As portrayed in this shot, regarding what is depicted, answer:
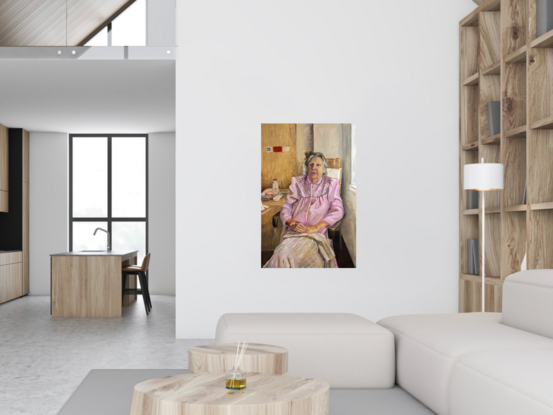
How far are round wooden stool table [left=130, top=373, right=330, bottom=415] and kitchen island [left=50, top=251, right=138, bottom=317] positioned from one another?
17.7 feet

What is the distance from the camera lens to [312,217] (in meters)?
5.34

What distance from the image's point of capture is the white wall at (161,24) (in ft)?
17.5

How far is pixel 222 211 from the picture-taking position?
5289 millimetres

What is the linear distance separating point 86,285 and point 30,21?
3030 millimetres

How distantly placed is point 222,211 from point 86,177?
520cm

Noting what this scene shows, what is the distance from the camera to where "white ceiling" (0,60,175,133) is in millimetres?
5617

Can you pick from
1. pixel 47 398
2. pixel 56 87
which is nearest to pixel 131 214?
pixel 56 87

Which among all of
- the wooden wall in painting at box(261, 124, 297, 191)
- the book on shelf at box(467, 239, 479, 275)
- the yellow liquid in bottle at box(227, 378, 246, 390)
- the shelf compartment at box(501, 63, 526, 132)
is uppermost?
the shelf compartment at box(501, 63, 526, 132)

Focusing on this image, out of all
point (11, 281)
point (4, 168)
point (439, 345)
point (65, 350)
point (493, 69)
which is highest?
point (493, 69)

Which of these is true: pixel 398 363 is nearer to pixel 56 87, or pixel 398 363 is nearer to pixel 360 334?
pixel 360 334

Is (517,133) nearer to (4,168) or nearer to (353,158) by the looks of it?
(353,158)

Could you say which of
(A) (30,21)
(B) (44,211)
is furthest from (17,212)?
(A) (30,21)

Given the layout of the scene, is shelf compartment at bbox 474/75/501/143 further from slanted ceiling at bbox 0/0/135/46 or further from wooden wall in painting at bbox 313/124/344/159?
slanted ceiling at bbox 0/0/135/46

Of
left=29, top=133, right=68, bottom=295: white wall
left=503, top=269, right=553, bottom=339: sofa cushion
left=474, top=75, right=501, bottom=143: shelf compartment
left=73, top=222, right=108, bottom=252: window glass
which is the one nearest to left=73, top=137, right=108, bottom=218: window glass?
left=73, top=222, right=108, bottom=252: window glass
